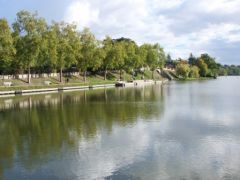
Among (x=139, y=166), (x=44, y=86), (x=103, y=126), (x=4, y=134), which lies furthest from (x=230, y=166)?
(x=44, y=86)

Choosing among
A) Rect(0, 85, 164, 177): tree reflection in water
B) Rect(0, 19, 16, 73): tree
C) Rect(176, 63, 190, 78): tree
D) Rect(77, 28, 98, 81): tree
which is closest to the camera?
Rect(0, 85, 164, 177): tree reflection in water

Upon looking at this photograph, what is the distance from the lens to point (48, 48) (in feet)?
268

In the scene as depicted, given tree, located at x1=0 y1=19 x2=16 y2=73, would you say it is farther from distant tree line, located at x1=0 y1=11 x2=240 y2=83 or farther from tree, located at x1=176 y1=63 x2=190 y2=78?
tree, located at x1=176 y1=63 x2=190 y2=78

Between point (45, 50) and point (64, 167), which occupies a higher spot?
point (45, 50)

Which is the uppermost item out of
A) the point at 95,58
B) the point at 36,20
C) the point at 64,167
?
the point at 36,20

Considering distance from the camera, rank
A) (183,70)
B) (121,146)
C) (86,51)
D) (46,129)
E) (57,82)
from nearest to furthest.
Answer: (121,146), (46,129), (57,82), (86,51), (183,70)

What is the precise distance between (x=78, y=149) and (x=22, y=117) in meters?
15.4

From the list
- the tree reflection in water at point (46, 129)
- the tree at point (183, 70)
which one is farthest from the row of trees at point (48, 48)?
the tree at point (183, 70)

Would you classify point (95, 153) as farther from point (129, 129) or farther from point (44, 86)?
point (44, 86)

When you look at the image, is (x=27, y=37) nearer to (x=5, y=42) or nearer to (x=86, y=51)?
(x=5, y=42)

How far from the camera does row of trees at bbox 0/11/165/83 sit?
76.8 metres

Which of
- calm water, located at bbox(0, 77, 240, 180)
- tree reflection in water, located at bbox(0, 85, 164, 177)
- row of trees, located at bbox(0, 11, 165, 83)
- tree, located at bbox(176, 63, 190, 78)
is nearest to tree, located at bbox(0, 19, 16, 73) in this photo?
row of trees, located at bbox(0, 11, 165, 83)

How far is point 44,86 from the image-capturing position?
76.6 meters

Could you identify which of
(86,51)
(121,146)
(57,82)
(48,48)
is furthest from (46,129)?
(86,51)
